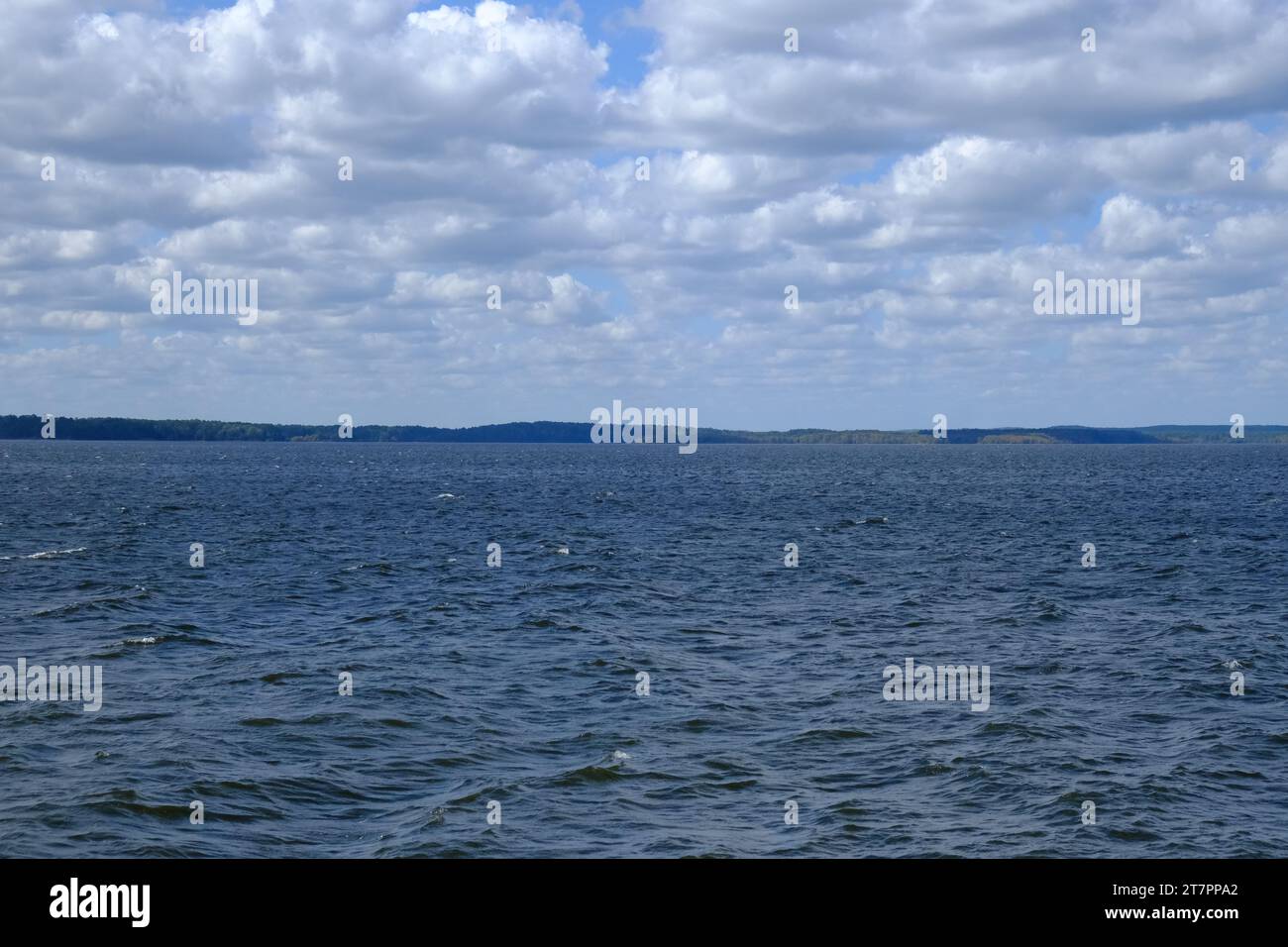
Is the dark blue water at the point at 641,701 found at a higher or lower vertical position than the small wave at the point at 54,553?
lower

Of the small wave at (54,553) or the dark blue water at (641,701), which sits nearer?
the dark blue water at (641,701)

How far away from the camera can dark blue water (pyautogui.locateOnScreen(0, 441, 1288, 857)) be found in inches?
742

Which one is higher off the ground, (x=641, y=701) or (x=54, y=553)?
(x=54, y=553)

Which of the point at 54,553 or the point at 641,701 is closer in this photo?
the point at 641,701

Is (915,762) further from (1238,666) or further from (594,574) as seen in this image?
(594,574)

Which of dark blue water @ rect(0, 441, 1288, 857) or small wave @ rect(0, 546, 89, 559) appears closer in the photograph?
dark blue water @ rect(0, 441, 1288, 857)

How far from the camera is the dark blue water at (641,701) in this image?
1884cm

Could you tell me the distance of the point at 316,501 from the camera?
10425 cm

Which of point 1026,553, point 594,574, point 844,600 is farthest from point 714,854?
point 1026,553

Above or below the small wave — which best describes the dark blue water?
below

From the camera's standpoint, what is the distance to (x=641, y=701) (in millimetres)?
27125
